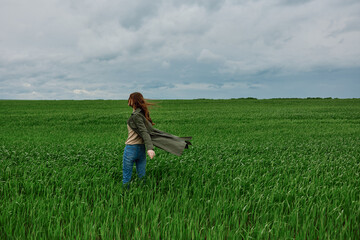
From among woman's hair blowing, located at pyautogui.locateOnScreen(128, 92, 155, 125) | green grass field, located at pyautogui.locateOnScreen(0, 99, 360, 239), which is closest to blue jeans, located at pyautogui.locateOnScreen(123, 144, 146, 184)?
green grass field, located at pyautogui.locateOnScreen(0, 99, 360, 239)

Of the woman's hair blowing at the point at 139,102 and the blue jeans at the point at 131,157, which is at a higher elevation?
the woman's hair blowing at the point at 139,102

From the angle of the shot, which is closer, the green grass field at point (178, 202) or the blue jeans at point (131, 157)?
the green grass field at point (178, 202)

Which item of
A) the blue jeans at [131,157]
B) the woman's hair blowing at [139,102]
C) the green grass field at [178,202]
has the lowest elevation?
the green grass field at [178,202]

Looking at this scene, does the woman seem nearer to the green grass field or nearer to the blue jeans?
the blue jeans

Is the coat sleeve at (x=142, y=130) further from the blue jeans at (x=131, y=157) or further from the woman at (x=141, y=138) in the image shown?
the blue jeans at (x=131, y=157)

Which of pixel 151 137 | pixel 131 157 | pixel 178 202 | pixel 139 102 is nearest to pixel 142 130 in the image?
pixel 151 137

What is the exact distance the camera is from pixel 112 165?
778 centimetres

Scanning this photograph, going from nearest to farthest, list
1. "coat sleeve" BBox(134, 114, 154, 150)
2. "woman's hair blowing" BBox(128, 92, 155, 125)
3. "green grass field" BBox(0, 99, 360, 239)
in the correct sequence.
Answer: "green grass field" BBox(0, 99, 360, 239) → "coat sleeve" BBox(134, 114, 154, 150) → "woman's hair blowing" BBox(128, 92, 155, 125)

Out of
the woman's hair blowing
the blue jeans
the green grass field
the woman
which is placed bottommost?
the green grass field

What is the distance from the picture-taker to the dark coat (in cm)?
520

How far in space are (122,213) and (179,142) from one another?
1868mm

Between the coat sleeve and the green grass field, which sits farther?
the coat sleeve

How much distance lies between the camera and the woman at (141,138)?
525 centimetres

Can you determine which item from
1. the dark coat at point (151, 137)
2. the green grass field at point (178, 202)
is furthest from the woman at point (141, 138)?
the green grass field at point (178, 202)
